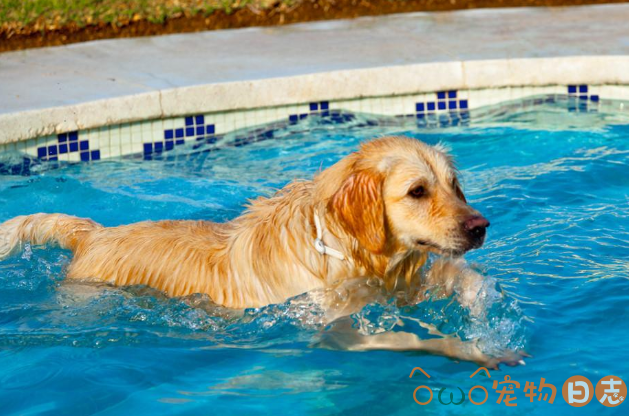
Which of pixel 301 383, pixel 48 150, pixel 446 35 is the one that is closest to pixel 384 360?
pixel 301 383

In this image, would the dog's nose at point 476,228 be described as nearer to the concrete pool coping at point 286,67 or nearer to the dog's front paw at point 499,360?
the dog's front paw at point 499,360

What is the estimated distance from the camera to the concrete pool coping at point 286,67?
8148 millimetres

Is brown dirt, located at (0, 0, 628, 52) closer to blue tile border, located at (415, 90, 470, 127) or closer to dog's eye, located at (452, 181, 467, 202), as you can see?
blue tile border, located at (415, 90, 470, 127)

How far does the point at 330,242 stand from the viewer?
4719 mm

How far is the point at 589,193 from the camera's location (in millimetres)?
7109

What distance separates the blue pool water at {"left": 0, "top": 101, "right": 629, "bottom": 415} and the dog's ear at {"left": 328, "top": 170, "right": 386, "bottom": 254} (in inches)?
20.7

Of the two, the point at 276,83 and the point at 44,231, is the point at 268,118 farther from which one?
the point at 44,231

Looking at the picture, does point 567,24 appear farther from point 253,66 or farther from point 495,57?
point 253,66

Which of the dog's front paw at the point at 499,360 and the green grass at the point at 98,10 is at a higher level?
the green grass at the point at 98,10

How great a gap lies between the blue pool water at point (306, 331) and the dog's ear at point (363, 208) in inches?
20.7

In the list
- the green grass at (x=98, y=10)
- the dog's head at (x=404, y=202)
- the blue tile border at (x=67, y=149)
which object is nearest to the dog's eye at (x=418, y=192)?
the dog's head at (x=404, y=202)

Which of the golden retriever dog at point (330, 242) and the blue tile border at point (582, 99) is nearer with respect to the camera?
the golden retriever dog at point (330, 242)

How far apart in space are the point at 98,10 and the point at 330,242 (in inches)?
273

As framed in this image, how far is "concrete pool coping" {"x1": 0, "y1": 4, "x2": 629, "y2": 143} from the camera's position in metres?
8.15
